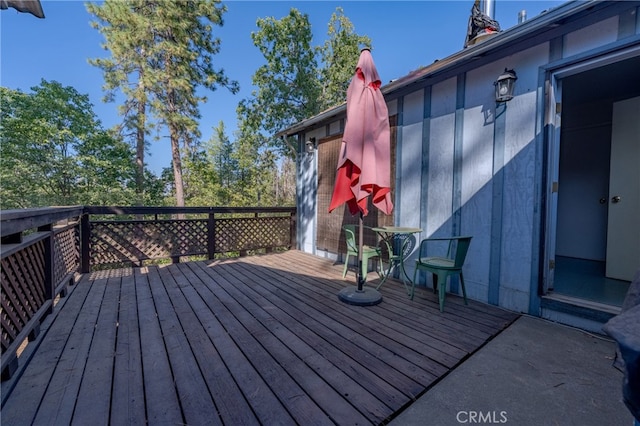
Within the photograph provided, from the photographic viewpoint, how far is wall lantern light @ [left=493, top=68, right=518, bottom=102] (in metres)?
2.59

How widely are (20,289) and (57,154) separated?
37.6ft

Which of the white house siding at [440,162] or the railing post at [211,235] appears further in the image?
the railing post at [211,235]

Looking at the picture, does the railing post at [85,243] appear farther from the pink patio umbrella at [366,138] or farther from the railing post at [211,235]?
the pink patio umbrella at [366,138]

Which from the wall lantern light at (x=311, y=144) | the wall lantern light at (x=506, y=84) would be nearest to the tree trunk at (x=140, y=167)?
the wall lantern light at (x=311, y=144)

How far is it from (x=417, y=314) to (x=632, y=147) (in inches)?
127

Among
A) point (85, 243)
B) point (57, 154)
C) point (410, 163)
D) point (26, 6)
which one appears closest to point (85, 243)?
point (85, 243)

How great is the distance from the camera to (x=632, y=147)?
3072mm

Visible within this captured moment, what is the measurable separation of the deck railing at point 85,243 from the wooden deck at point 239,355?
0.80ft

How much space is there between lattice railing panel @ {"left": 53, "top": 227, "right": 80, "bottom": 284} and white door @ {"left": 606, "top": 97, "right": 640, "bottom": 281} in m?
6.26

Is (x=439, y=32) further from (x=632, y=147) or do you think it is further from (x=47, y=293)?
(x=47, y=293)

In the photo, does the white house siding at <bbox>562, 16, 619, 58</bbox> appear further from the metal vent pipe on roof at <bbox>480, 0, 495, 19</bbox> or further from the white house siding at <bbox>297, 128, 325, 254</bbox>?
the white house siding at <bbox>297, 128, 325, 254</bbox>

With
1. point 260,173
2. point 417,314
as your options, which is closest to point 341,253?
point 417,314

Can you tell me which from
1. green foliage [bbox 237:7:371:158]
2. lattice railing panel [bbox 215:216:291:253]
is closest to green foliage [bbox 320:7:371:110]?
green foliage [bbox 237:7:371:158]

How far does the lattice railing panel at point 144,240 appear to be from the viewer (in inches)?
167
